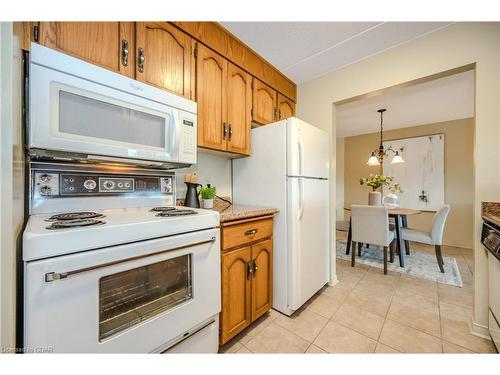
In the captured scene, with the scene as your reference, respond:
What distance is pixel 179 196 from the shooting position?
167 cm

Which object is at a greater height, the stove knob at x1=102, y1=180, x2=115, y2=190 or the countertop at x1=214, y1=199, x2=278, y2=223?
the stove knob at x1=102, y1=180, x2=115, y2=190

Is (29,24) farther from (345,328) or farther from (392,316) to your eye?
(392,316)

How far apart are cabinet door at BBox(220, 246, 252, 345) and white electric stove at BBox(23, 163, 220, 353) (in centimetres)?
13

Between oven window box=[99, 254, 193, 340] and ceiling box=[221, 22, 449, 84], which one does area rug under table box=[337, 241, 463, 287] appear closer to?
ceiling box=[221, 22, 449, 84]

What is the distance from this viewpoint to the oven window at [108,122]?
0.93 metres

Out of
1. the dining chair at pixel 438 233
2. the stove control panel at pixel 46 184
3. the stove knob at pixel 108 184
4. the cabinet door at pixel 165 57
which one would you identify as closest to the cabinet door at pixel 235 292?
the stove knob at pixel 108 184

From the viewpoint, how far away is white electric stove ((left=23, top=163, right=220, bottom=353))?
655 millimetres

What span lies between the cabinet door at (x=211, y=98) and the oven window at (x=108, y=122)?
0.33 metres

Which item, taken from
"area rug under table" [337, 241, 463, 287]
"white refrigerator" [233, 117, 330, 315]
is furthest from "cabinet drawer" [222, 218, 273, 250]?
"area rug under table" [337, 241, 463, 287]

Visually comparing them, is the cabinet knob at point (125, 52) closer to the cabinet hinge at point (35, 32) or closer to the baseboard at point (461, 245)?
the cabinet hinge at point (35, 32)

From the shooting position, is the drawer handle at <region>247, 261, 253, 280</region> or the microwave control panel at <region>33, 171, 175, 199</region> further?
the drawer handle at <region>247, 261, 253, 280</region>

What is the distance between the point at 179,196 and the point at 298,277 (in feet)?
3.93

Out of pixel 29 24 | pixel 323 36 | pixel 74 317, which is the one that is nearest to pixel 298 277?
pixel 74 317

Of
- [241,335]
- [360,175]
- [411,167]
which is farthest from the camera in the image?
[360,175]
